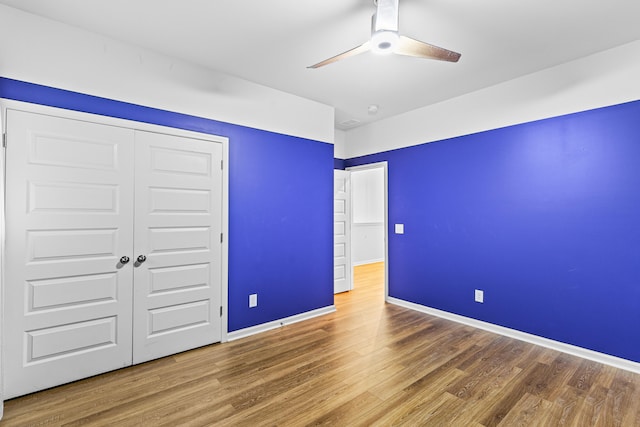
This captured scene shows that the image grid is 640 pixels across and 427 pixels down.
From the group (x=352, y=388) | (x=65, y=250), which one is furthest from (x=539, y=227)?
(x=65, y=250)

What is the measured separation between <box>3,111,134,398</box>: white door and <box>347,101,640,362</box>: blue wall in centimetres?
347

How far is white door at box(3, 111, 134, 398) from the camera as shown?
7.29 feet

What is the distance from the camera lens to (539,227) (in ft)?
10.3

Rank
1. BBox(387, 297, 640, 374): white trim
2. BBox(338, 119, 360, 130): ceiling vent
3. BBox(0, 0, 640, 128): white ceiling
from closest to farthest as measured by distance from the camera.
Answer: BBox(0, 0, 640, 128): white ceiling < BBox(387, 297, 640, 374): white trim < BBox(338, 119, 360, 130): ceiling vent

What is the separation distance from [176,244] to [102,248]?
573 millimetres

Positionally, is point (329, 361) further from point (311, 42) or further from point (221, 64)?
point (221, 64)

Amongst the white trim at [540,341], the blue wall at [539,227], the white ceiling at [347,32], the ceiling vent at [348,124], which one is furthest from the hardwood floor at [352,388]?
the ceiling vent at [348,124]

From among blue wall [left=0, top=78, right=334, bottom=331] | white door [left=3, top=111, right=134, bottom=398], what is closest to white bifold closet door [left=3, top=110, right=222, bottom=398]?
white door [left=3, top=111, right=134, bottom=398]

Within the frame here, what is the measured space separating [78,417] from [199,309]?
3.86ft

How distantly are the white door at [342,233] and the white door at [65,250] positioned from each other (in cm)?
310

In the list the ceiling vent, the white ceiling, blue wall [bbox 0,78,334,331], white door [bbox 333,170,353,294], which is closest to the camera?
the white ceiling

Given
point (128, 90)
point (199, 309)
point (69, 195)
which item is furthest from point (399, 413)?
point (128, 90)

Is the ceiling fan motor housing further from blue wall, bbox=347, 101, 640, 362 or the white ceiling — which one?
blue wall, bbox=347, 101, 640, 362

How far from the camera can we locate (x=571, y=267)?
2.95 meters
